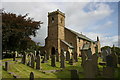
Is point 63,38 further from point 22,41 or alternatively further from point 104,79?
point 104,79

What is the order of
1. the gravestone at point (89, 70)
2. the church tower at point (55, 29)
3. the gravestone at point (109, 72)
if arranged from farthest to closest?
the church tower at point (55, 29)
the gravestone at point (109, 72)
the gravestone at point (89, 70)

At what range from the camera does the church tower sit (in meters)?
34.2

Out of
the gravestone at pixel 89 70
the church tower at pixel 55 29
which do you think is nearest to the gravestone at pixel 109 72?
the gravestone at pixel 89 70

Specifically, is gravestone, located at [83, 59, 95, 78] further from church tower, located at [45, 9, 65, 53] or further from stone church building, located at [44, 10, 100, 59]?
church tower, located at [45, 9, 65, 53]

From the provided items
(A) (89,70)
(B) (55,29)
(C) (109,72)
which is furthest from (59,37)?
(A) (89,70)

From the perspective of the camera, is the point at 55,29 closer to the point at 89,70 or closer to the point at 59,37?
the point at 59,37

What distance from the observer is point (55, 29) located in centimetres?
3488

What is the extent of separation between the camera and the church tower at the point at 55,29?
34159 millimetres

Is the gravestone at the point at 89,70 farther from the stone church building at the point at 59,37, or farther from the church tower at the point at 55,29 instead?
the church tower at the point at 55,29

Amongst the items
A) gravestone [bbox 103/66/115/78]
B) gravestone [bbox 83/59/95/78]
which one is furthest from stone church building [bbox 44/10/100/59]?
gravestone [bbox 83/59/95/78]

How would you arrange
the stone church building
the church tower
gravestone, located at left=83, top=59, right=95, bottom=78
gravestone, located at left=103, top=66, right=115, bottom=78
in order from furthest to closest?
the church tower < the stone church building < gravestone, located at left=103, top=66, right=115, bottom=78 < gravestone, located at left=83, top=59, right=95, bottom=78

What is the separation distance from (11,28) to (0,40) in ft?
10.8

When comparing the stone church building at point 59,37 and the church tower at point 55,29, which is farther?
the church tower at point 55,29

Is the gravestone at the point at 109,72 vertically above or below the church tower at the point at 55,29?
below
